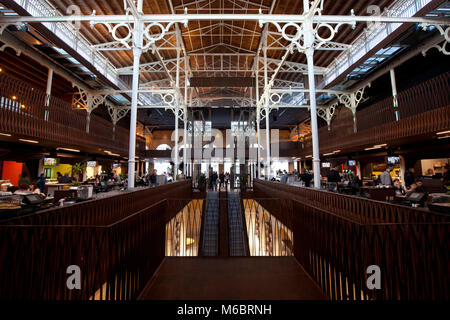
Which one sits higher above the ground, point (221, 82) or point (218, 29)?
point (218, 29)

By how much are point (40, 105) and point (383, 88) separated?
17.7 metres

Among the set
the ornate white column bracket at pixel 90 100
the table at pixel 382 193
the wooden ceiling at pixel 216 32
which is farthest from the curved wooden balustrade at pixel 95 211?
the ornate white column bracket at pixel 90 100

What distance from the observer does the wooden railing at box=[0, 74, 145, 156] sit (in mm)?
6637

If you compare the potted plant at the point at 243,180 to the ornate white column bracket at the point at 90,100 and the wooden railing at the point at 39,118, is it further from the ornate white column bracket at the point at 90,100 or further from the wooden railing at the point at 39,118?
the ornate white column bracket at the point at 90,100

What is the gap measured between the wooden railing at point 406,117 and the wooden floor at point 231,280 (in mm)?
7481

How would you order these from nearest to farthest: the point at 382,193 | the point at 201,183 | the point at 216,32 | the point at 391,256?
1. the point at 391,256
2. the point at 382,193
3. the point at 201,183
4. the point at 216,32

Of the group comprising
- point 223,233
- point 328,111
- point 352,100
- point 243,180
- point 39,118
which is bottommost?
point 223,233

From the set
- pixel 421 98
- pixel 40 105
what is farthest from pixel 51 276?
pixel 421 98

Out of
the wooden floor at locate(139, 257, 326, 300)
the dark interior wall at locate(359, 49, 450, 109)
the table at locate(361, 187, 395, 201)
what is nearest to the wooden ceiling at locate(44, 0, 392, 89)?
the dark interior wall at locate(359, 49, 450, 109)

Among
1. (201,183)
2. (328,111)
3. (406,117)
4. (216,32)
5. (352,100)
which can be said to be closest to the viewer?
(406,117)

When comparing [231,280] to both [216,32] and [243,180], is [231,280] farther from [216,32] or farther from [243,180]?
[216,32]

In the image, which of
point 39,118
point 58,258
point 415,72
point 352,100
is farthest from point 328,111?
point 58,258

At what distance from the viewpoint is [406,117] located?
8.30 meters

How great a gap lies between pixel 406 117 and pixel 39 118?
1458cm
